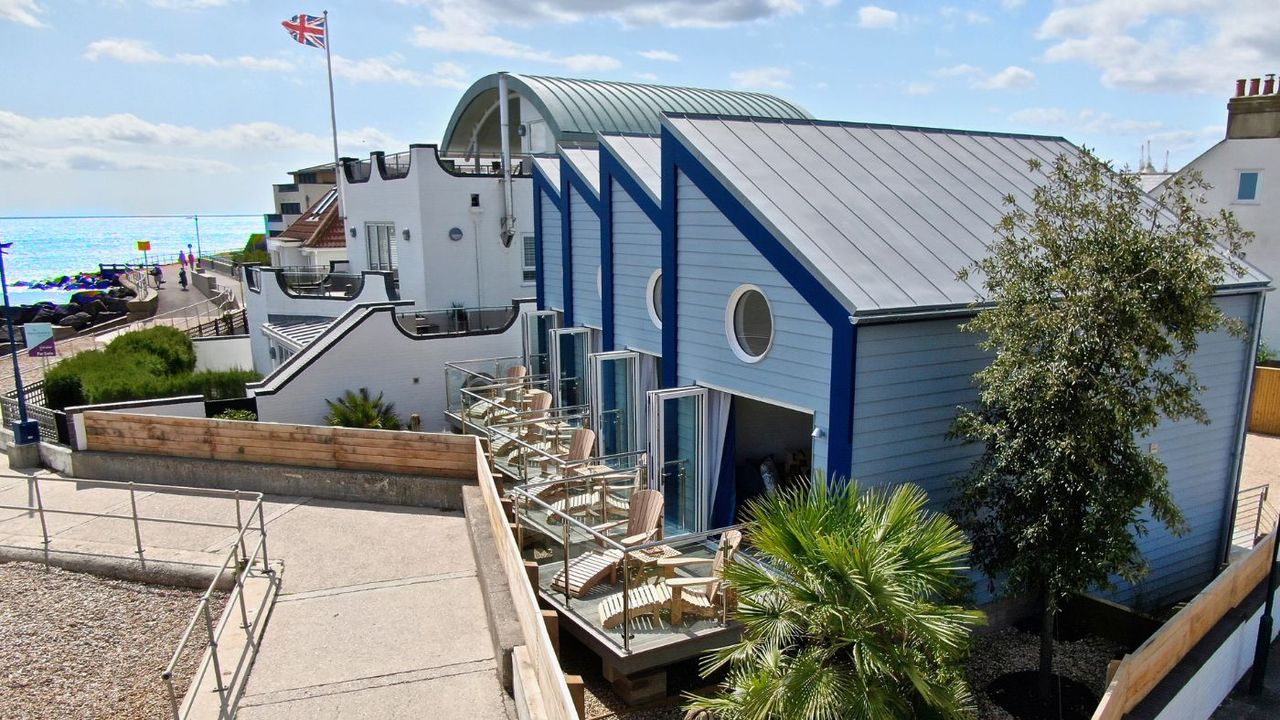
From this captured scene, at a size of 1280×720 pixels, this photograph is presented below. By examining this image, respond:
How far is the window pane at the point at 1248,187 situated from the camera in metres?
20.9

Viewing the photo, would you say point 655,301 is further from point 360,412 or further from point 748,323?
point 360,412

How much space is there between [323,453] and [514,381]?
3856mm

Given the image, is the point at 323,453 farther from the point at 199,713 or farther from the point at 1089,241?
the point at 1089,241

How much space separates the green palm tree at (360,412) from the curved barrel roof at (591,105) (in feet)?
31.9

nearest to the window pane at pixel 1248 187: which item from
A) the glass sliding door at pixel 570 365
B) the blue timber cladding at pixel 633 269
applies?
the blue timber cladding at pixel 633 269

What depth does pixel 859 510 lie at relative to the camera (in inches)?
273

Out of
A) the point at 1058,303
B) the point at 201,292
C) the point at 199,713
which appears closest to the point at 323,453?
the point at 199,713

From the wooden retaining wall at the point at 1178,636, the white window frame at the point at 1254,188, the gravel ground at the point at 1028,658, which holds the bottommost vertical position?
the gravel ground at the point at 1028,658

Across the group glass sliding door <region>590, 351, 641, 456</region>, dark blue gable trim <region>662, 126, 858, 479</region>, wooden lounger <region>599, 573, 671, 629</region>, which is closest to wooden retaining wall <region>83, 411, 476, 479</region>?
glass sliding door <region>590, 351, 641, 456</region>

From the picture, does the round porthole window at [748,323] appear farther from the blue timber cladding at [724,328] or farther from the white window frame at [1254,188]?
the white window frame at [1254,188]

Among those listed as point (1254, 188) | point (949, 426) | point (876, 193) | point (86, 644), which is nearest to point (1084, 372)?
point (949, 426)

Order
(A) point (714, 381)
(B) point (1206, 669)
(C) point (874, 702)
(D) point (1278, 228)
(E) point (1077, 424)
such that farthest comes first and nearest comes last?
(D) point (1278, 228) → (A) point (714, 381) → (B) point (1206, 669) → (E) point (1077, 424) → (C) point (874, 702)

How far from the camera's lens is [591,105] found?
83.5 feet

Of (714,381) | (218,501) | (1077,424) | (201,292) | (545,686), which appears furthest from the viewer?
(201,292)
